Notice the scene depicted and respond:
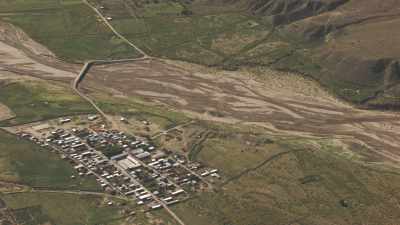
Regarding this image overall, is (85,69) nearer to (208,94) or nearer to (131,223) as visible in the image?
(208,94)

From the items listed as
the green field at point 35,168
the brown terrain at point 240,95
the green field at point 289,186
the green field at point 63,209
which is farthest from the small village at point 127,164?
the brown terrain at point 240,95

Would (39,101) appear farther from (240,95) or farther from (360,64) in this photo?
(360,64)

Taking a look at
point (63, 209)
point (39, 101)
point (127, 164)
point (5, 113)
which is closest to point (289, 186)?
point (127, 164)

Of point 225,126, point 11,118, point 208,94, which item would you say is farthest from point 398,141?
point 11,118

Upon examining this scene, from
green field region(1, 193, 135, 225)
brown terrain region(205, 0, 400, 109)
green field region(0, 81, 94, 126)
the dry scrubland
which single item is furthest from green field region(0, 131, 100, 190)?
brown terrain region(205, 0, 400, 109)

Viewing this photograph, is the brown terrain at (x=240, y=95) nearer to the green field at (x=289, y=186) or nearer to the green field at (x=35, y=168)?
the green field at (x=289, y=186)
